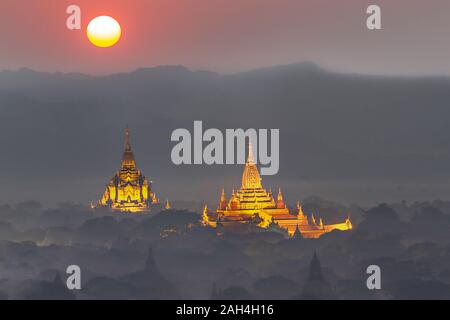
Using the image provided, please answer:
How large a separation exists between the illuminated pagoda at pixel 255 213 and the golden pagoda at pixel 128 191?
16080mm

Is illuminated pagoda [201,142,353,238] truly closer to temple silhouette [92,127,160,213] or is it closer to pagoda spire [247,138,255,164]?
pagoda spire [247,138,255,164]

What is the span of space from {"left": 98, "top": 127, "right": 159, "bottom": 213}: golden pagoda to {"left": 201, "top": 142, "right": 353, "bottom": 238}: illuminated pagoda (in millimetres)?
16080

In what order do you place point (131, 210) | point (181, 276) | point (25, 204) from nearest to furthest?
1. point (181, 276)
2. point (131, 210)
3. point (25, 204)

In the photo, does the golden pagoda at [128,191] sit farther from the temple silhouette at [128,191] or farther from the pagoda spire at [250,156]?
the pagoda spire at [250,156]

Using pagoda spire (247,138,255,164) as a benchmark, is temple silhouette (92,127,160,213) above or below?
below

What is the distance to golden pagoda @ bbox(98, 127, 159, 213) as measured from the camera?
120938 millimetres

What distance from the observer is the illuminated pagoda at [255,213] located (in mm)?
103688

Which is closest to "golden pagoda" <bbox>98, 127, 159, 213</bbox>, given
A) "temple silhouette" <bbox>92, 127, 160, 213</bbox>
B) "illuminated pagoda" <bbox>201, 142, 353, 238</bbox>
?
"temple silhouette" <bbox>92, 127, 160, 213</bbox>

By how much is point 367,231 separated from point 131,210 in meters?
21.0

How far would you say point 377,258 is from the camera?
94750mm

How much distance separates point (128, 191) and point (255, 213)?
63.3 ft

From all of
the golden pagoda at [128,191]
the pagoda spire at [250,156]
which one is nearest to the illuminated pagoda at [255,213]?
the pagoda spire at [250,156]
